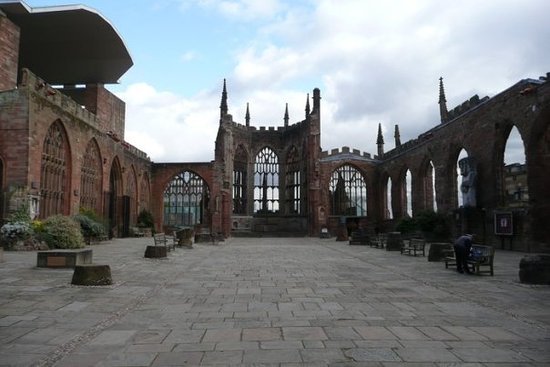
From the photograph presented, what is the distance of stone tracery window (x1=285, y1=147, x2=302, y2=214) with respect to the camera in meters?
47.9

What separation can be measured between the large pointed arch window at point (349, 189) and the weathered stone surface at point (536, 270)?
3442 cm

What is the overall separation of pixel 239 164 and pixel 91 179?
2220cm

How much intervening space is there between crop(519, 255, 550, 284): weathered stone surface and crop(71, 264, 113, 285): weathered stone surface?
8.75m

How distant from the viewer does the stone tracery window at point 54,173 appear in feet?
70.0

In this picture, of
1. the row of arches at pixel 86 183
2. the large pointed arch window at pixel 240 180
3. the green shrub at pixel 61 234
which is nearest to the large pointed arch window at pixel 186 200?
the large pointed arch window at pixel 240 180

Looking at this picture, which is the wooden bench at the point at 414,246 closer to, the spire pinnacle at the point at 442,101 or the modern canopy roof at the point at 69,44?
the spire pinnacle at the point at 442,101

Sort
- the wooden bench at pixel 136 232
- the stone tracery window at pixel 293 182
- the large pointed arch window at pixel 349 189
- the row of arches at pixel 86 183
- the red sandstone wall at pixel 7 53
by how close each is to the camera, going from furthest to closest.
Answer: the stone tracery window at pixel 293 182 < the large pointed arch window at pixel 349 189 < the wooden bench at pixel 136 232 < the red sandstone wall at pixel 7 53 < the row of arches at pixel 86 183

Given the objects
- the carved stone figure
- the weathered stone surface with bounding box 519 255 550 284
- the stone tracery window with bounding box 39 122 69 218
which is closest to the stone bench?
the weathered stone surface with bounding box 519 255 550 284

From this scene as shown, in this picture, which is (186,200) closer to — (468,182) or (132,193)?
(132,193)

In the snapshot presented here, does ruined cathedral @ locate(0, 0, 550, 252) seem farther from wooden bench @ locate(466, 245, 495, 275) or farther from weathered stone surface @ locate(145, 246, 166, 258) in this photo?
wooden bench @ locate(466, 245, 495, 275)

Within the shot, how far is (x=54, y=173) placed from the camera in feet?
73.5

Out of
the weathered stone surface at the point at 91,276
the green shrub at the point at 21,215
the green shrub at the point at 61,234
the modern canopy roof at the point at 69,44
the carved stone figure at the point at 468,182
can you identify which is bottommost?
the weathered stone surface at the point at 91,276

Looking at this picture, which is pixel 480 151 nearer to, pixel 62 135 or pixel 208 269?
pixel 208 269

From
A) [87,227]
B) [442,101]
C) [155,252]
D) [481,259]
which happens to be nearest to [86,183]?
[87,227]
